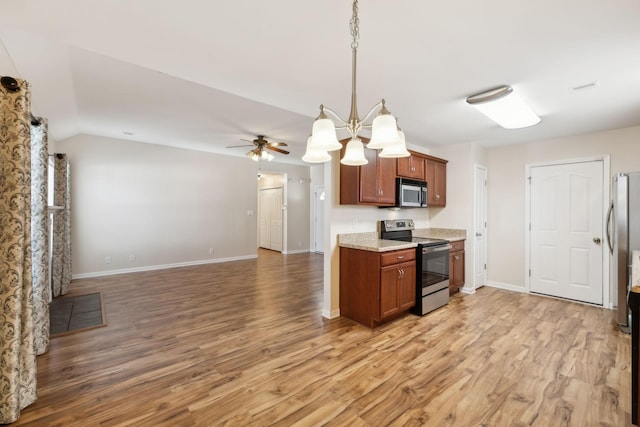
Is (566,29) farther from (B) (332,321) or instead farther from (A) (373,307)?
(B) (332,321)

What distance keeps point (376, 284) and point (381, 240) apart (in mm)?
822

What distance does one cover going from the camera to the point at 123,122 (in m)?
4.30

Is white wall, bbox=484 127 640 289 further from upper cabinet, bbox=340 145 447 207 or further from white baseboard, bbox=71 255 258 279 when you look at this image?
white baseboard, bbox=71 255 258 279

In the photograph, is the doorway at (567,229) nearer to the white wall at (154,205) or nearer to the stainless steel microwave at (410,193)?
the stainless steel microwave at (410,193)

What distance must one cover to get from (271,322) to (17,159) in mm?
2589

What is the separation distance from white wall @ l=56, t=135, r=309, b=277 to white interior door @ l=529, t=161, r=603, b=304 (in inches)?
230

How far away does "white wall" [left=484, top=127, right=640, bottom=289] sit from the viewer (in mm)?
4152

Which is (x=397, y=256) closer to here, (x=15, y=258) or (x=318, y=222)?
(x=15, y=258)

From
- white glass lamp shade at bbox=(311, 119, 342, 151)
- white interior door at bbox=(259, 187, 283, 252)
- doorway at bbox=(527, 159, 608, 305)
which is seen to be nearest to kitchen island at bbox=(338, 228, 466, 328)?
white glass lamp shade at bbox=(311, 119, 342, 151)

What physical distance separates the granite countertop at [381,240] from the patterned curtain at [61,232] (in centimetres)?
408

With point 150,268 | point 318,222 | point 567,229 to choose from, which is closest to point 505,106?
point 567,229

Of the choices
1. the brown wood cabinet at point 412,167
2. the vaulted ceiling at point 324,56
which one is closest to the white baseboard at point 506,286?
the brown wood cabinet at point 412,167

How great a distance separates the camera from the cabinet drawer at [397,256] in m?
3.12

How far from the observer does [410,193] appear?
4090 millimetres
